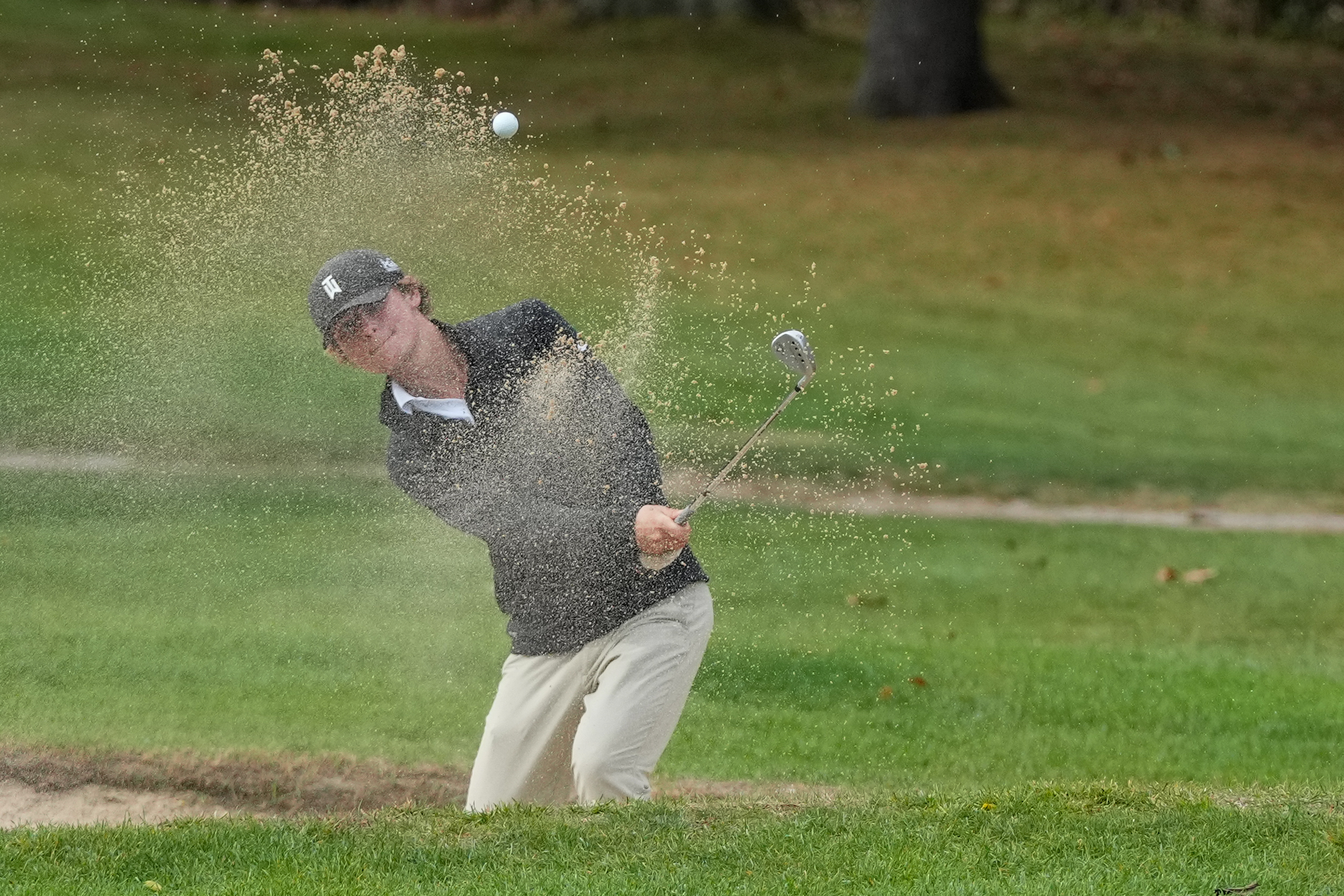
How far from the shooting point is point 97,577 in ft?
30.3

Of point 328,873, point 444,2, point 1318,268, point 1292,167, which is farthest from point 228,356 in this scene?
point 444,2

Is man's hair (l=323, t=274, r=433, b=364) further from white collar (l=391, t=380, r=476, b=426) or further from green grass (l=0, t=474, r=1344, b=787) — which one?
green grass (l=0, t=474, r=1344, b=787)

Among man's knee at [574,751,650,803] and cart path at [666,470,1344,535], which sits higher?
man's knee at [574,751,650,803]

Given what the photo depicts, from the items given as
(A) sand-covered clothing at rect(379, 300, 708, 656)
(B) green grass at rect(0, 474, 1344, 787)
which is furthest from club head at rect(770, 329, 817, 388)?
(B) green grass at rect(0, 474, 1344, 787)

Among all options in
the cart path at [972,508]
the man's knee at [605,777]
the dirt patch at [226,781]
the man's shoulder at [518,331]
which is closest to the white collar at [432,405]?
the man's shoulder at [518,331]

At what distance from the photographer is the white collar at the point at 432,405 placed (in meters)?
5.61

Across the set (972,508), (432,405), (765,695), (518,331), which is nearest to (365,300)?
(432,405)

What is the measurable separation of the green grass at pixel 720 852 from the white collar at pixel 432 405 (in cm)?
117

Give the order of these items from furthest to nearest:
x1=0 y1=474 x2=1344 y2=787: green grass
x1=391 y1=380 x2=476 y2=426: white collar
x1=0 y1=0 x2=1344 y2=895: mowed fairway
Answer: x1=0 y1=474 x2=1344 y2=787: green grass < x1=391 y1=380 x2=476 y2=426: white collar < x1=0 y1=0 x2=1344 y2=895: mowed fairway

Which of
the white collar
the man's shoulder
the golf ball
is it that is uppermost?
the golf ball

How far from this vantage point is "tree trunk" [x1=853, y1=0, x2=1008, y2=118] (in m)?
23.5

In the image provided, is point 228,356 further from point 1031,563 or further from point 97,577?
point 1031,563

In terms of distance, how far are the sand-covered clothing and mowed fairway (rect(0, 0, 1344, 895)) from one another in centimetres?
67

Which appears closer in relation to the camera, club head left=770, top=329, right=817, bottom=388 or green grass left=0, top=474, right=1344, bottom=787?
club head left=770, top=329, right=817, bottom=388
